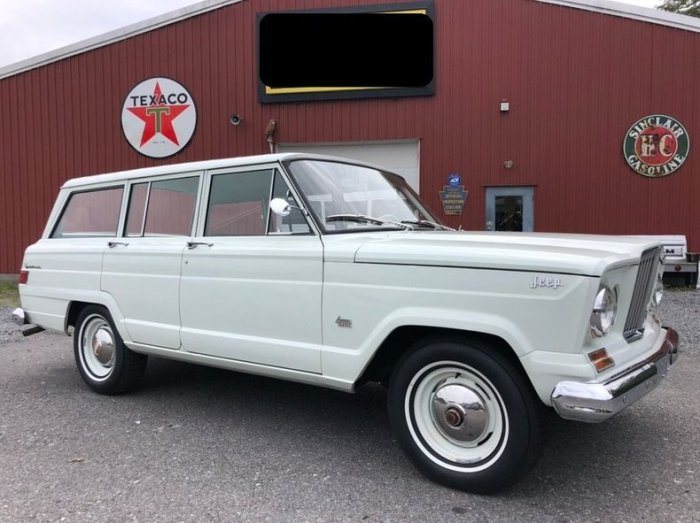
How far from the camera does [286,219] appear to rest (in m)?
3.45

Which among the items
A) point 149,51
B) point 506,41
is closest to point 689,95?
point 506,41

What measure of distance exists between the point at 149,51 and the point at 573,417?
11.9 m

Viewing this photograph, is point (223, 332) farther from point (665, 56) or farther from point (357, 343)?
point (665, 56)

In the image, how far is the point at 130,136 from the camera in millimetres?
11891

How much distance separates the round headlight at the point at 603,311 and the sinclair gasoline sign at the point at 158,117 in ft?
34.8

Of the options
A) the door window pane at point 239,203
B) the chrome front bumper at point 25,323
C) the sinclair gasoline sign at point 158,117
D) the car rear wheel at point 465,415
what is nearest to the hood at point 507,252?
the car rear wheel at point 465,415

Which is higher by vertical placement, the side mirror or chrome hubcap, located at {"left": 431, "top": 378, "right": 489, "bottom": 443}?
the side mirror

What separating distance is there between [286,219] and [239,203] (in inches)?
18.9

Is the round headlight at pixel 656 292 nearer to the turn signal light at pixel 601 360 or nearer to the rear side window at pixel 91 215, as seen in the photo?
the turn signal light at pixel 601 360

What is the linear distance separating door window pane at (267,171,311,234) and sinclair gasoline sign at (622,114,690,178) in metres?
8.88

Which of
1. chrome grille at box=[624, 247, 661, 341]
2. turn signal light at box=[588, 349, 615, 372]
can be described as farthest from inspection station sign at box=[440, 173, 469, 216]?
turn signal light at box=[588, 349, 615, 372]

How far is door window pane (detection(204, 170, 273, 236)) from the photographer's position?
11.8ft

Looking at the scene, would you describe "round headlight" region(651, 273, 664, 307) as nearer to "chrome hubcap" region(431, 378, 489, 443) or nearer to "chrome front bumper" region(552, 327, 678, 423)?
"chrome front bumper" region(552, 327, 678, 423)

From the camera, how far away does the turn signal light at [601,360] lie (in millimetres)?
2473
